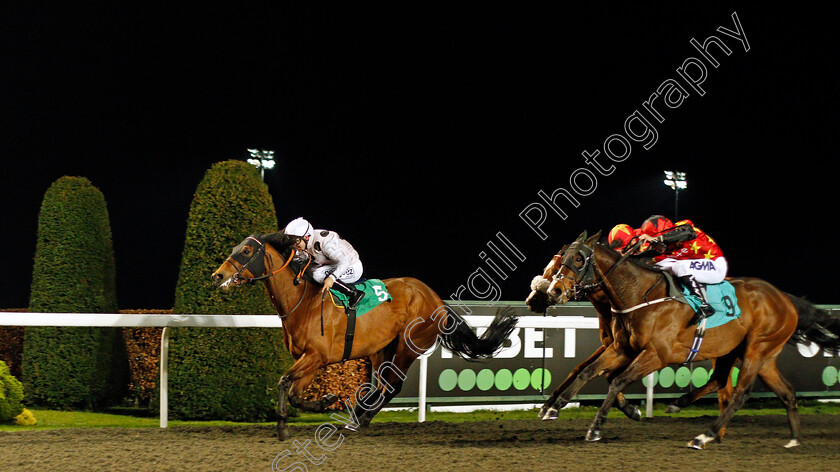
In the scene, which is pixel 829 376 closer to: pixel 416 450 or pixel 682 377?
pixel 682 377

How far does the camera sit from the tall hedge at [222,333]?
20.7 ft

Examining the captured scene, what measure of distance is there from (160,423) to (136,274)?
622 inches

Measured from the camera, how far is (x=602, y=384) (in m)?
7.84

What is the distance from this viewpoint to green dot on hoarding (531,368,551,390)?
757 cm

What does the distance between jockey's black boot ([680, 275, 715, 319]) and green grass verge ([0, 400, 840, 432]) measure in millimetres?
2167

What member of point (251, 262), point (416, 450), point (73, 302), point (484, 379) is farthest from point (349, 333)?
point (73, 302)

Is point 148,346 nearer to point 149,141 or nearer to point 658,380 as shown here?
point 658,380

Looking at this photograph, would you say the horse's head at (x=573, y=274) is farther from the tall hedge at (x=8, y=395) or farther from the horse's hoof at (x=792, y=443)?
the tall hedge at (x=8, y=395)

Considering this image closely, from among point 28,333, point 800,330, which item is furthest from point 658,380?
point 28,333

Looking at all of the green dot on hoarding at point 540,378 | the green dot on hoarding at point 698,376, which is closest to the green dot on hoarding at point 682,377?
the green dot on hoarding at point 698,376

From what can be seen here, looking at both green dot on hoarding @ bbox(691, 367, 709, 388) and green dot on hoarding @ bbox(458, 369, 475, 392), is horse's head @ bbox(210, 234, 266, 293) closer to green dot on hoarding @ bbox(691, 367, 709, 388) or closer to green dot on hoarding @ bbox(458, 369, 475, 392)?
green dot on hoarding @ bbox(458, 369, 475, 392)

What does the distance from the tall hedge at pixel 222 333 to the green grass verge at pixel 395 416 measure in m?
0.22

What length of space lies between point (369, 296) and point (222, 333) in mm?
1433

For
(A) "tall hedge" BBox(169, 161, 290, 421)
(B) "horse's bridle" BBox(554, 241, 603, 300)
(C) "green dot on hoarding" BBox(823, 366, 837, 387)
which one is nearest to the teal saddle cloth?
(B) "horse's bridle" BBox(554, 241, 603, 300)
